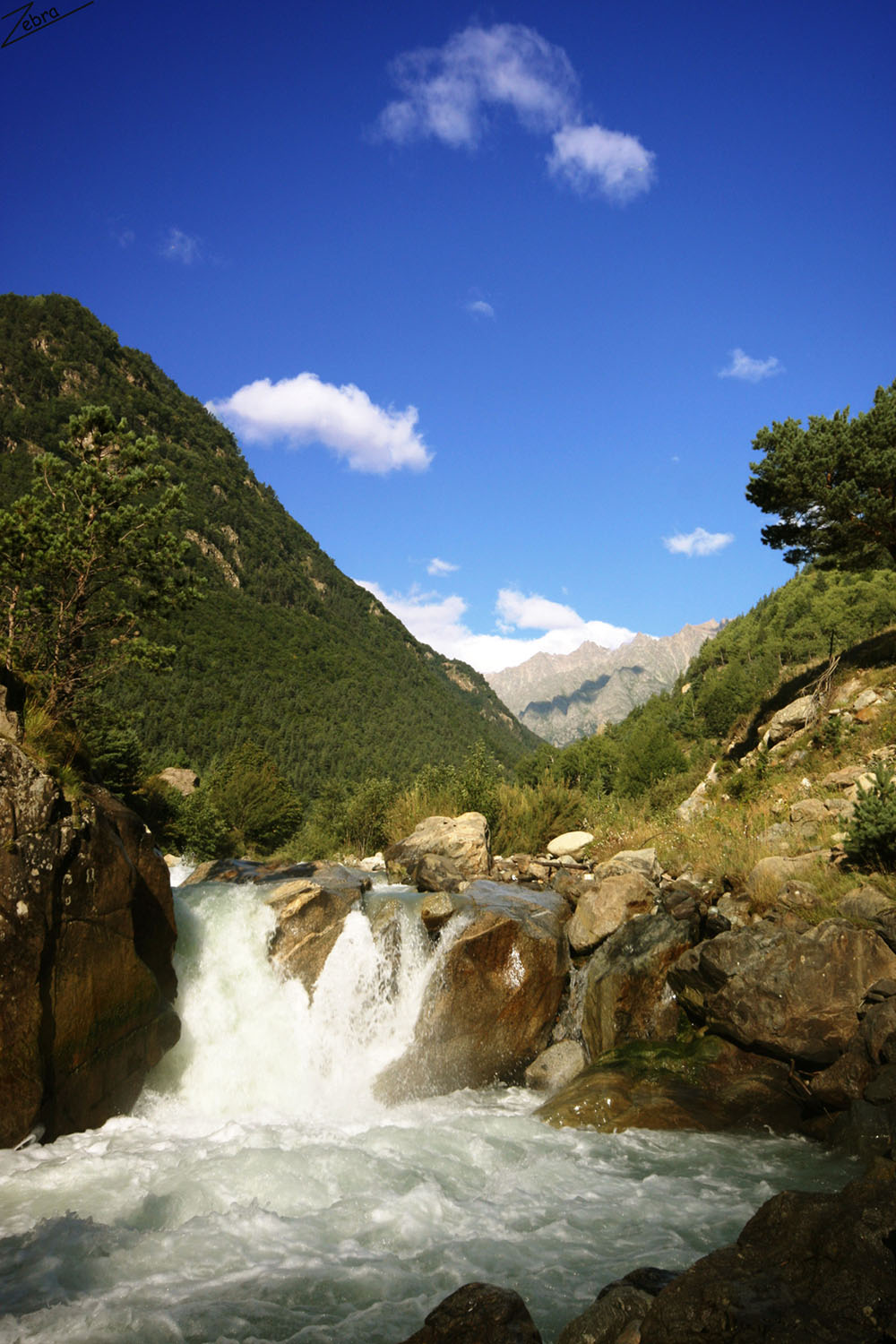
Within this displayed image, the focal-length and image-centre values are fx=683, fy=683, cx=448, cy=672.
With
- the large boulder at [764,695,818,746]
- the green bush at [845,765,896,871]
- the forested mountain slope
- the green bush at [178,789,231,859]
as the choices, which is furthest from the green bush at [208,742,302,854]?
the green bush at [845,765,896,871]

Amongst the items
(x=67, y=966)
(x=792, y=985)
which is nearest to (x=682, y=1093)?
(x=792, y=985)

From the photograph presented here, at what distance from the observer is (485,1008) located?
39.7 feet

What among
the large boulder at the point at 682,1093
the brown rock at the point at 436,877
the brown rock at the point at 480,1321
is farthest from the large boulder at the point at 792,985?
the brown rock at the point at 436,877

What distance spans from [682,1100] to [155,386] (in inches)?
8490

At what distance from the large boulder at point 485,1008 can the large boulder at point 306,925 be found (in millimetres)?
2286

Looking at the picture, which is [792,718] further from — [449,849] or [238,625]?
[238,625]

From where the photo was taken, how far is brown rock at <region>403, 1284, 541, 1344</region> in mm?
3744

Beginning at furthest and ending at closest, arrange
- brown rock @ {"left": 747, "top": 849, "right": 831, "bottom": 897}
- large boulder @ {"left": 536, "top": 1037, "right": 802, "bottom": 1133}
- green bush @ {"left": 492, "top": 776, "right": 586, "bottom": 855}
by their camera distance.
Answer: green bush @ {"left": 492, "top": 776, "right": 586, "bottom": 855} < brown rock @ {"left": 747, "top": 849, "right": 831, "bottom": 897} < large boulder @ {"left": 536, "top": 1037, "right": 802, "bottom": 1133}

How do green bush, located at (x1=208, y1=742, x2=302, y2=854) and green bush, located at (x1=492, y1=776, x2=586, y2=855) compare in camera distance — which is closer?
green bush, located at (x1=492, y1=776, x2=586, y2=855)

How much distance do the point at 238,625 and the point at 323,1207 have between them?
121848mm

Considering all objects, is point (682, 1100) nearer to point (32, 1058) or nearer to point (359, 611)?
point (32, 1058)

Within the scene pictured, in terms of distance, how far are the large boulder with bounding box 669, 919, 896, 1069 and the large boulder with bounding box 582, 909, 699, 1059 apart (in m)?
0.98

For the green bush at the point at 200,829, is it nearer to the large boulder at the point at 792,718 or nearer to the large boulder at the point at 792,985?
the large boulder at the point at 792,718

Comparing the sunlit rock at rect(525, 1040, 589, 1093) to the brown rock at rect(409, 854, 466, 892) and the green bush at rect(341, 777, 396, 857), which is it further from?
the green bush at rect(341, 777, 396, 857)
